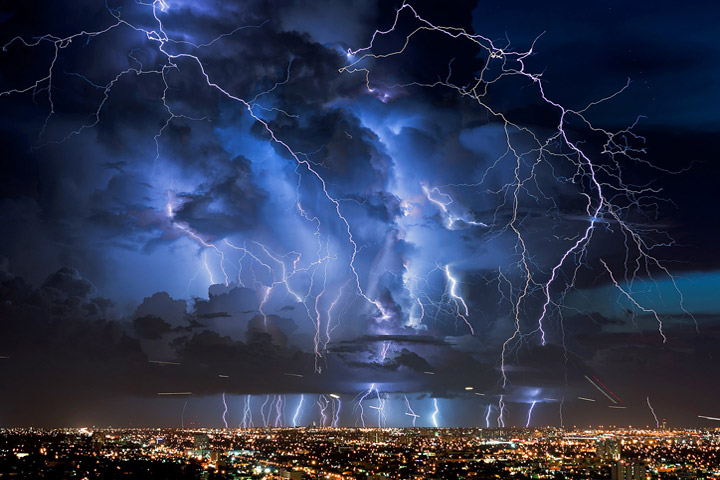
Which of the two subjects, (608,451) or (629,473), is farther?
(608,451)

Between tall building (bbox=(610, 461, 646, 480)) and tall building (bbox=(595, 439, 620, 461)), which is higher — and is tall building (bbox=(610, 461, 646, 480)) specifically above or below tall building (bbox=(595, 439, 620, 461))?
below

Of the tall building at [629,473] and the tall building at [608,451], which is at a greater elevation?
the tall building at [608,451]

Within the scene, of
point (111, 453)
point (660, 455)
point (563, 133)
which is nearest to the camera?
point (563, 133)

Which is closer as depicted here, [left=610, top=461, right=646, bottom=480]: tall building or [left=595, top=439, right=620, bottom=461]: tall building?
[left=610, top=461, right=646, bottom=480]: tall building

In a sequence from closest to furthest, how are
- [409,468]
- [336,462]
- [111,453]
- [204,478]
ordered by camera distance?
[204,478], [409,468], [336,462], [111,453]

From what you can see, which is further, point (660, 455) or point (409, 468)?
point (660, 455)

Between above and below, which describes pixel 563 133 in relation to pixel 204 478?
above

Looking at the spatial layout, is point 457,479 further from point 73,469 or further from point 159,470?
point 73,469

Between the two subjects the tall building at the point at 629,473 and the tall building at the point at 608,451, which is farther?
the tall building at the point at 608,451

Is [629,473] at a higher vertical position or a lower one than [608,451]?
lower

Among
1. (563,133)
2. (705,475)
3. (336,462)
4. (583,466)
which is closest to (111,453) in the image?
(336,462)
